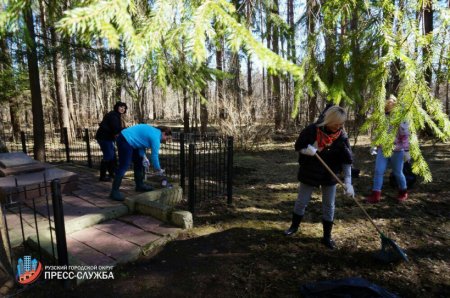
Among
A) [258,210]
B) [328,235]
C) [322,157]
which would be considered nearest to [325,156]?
[322,157]

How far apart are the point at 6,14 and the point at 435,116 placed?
2631 mm

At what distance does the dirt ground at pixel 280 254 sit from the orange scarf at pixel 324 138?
1312 millimetres

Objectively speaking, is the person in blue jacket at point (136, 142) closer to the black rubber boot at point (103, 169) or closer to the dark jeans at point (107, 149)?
the dark jeans at point (107, 149)

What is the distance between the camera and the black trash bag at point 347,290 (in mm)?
2469

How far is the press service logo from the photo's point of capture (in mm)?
2914

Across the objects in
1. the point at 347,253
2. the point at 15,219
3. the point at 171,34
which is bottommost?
the point at 347,253

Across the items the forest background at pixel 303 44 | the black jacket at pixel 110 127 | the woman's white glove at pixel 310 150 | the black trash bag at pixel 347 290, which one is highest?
the forest background at pixel 303 44

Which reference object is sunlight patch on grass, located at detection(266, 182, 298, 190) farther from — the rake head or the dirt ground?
the rake head

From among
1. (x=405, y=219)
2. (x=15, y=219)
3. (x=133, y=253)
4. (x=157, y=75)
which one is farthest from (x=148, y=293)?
(x=405, y=219)

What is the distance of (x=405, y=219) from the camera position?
4.47 metres

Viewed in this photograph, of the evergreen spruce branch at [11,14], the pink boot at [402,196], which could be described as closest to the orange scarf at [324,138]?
the pink boot at [402,196]

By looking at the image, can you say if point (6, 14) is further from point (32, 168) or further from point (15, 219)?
point (32, 168)

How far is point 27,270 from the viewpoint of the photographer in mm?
2988

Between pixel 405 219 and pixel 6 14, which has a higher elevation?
pixel 6 14
